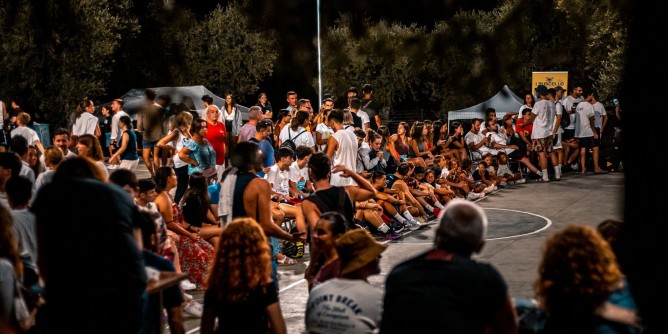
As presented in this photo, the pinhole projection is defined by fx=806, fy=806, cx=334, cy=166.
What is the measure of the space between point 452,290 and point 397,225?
329 inches

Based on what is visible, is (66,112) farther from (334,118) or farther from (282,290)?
(282,290)

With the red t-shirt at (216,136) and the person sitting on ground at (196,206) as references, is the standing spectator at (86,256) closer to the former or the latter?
the person sitting on ground at (196,206)

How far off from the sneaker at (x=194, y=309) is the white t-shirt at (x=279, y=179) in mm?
3110

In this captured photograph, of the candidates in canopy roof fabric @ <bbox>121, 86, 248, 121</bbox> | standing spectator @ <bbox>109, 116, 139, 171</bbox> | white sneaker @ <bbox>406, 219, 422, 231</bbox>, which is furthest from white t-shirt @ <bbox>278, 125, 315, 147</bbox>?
canopy roof fabric @ <bbox>121, 86, 248, 121</bbox>

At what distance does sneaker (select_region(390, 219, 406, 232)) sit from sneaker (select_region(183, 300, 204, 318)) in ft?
14.9

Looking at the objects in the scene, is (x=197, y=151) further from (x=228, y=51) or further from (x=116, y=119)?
(x=228, y=51)

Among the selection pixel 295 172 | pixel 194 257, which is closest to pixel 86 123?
pixel 295 172

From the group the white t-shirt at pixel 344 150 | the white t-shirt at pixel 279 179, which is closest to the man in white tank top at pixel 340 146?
the white t-shirt at pixel 344 150

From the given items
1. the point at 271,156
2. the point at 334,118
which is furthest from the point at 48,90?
the point at 334,118

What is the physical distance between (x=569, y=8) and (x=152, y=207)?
408 cm

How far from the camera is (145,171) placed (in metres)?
20.3

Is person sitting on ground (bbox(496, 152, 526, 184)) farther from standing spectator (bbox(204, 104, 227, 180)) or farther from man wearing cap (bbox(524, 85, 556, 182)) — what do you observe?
standing spectator (bbox(204, 104, 227, 180))

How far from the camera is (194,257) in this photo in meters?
8.38

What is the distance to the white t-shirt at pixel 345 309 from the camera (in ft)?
A: 12.9
